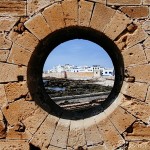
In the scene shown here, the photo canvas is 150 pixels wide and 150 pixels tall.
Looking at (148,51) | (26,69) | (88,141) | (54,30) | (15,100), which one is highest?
(54,30)

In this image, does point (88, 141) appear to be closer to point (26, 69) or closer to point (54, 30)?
point (26, 69)

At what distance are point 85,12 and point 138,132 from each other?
1.76 m

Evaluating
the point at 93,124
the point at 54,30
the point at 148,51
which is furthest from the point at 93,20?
the point at 93,124

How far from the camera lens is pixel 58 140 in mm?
4254

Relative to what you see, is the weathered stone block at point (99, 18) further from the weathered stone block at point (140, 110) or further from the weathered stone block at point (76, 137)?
the weathered stone block at point (76, 137)

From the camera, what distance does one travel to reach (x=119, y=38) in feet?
13.8

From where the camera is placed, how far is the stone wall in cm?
418

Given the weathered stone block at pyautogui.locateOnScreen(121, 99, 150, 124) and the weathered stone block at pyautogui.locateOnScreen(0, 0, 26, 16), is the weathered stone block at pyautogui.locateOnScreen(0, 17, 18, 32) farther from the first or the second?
the weathered stone block at pyautogui.locateOnScreen(121, 99, 150, 124)

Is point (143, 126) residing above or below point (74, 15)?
below

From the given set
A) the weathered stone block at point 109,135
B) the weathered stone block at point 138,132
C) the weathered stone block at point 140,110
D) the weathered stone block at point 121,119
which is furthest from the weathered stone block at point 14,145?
the weathered stone block at point 140,110

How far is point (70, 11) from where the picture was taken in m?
4.17

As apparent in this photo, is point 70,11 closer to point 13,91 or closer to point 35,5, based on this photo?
point 35,5

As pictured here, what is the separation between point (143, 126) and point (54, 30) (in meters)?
1.76

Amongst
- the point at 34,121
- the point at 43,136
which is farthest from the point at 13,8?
the point at 43,136
